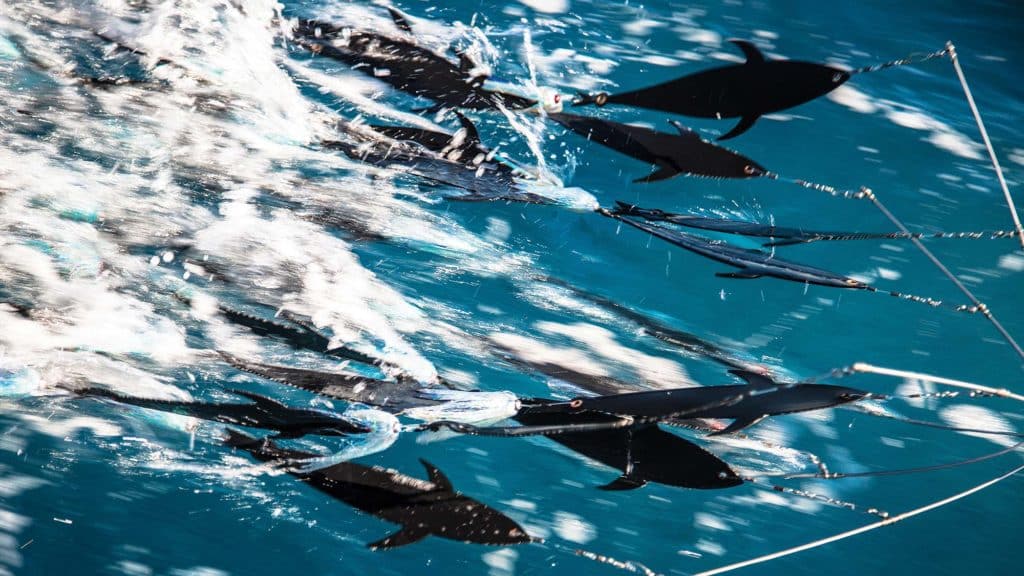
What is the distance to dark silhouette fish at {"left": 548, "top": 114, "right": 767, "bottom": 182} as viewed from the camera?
1021 mm

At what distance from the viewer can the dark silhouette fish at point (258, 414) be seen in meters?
1.10

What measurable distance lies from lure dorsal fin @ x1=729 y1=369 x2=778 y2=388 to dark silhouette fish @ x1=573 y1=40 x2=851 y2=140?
32cm

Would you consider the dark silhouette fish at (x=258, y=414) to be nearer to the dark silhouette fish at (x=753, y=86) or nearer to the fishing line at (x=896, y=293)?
the fishing line at (x=896, y=293)

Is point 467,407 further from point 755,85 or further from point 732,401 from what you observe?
point 755,85

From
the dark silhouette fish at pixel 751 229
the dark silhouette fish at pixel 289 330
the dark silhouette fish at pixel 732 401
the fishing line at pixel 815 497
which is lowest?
the fishing line at pixel 815 497

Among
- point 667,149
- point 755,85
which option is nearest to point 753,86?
point 755,85

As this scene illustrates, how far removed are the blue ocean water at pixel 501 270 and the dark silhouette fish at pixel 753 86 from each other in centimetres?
2

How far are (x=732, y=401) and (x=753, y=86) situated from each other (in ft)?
1.35

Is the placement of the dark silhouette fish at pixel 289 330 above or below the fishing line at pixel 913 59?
below

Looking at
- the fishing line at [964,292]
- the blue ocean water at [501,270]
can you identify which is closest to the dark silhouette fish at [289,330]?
the blue ocean water at [501,270]

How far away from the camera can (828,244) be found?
3.40ft

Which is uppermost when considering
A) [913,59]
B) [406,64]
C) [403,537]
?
[913,59]

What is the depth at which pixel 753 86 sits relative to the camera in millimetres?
1003

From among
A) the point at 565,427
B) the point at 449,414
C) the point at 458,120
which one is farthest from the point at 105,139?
the point at 565,427
